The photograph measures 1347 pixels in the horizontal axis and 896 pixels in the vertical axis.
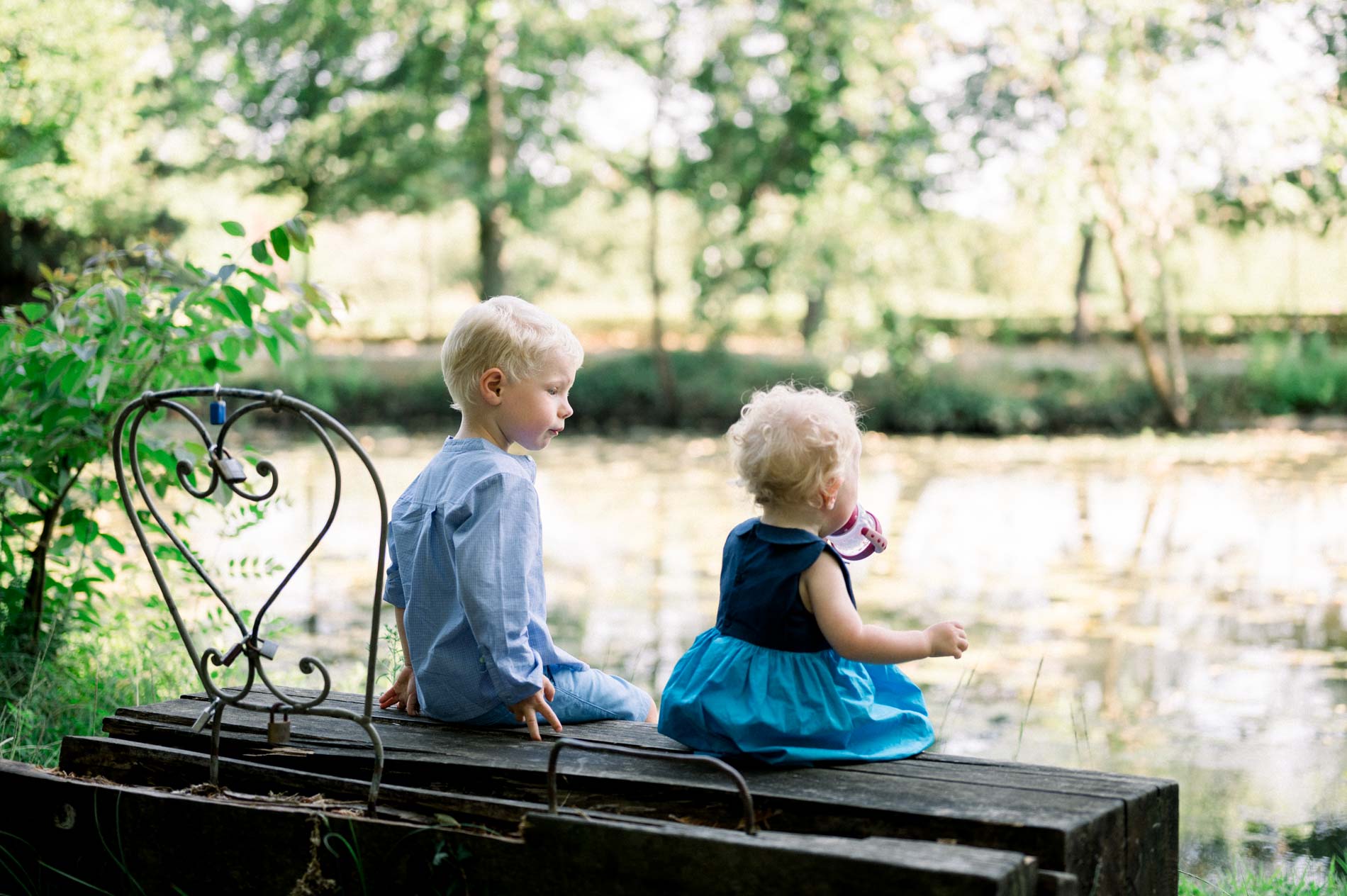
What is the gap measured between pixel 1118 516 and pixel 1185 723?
18.5 ft

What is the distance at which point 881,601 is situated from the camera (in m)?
7.24

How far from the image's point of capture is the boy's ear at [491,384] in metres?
2.78

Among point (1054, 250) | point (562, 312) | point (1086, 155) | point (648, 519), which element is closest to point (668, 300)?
point (562, 312)

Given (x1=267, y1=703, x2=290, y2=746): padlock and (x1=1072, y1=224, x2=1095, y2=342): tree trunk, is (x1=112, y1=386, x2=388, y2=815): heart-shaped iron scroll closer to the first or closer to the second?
(x1=267, y1=703, x2=290, y2=746): padlock

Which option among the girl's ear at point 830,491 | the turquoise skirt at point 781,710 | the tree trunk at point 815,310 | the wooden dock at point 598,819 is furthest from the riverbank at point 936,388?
the girl's ear at point 830,491

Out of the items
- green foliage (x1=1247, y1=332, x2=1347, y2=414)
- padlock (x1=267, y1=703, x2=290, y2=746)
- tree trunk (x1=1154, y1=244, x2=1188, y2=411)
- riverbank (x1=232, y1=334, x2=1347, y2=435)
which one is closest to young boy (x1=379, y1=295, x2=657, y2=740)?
A: padlock (x1=267, y1=703, x2=290, y2=746)

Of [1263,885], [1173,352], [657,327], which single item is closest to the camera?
[1263,885]

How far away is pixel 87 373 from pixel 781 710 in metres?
2.23

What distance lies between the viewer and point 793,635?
8.29 ft

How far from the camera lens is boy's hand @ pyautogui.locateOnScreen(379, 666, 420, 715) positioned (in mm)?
2980

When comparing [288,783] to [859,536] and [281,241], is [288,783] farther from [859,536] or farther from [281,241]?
[281,241]

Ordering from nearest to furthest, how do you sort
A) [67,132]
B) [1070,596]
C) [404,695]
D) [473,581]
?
[473,581], [404,695], [1070,596], [67,132]

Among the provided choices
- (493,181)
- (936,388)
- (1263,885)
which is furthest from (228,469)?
(493,181)

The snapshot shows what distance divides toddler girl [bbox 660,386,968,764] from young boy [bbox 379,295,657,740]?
331 millimetres
